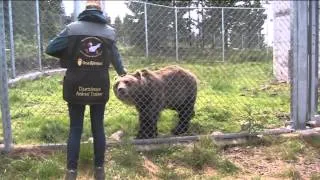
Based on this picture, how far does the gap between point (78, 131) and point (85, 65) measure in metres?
0.67

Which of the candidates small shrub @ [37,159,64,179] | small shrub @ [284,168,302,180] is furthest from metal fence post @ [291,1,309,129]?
small shrub @ [37,159,64,179]

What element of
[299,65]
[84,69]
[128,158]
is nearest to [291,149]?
[299,65]

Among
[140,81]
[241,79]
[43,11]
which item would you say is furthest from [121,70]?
[43,11]

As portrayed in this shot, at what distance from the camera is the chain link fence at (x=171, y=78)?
7.31 m

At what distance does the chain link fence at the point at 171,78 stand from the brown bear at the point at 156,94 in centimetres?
1

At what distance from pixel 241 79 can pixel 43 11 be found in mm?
5550

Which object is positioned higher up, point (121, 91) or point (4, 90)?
point (4, 90)

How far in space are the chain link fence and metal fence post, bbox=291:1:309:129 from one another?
20.5 inches

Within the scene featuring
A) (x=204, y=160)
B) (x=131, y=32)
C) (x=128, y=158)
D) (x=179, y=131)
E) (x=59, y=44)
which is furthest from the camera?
(x=131, y=32)

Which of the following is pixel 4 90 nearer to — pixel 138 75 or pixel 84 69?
pixel 84 69

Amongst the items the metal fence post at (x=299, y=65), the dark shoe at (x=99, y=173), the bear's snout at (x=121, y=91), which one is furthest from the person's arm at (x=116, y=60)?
the metal fence post at (x=299, y=65)

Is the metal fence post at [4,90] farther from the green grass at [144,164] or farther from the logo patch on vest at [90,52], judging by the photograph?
the logo patch on vest at [90,52]

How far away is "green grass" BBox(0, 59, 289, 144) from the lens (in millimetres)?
7355

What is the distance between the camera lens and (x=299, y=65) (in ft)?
23.5
